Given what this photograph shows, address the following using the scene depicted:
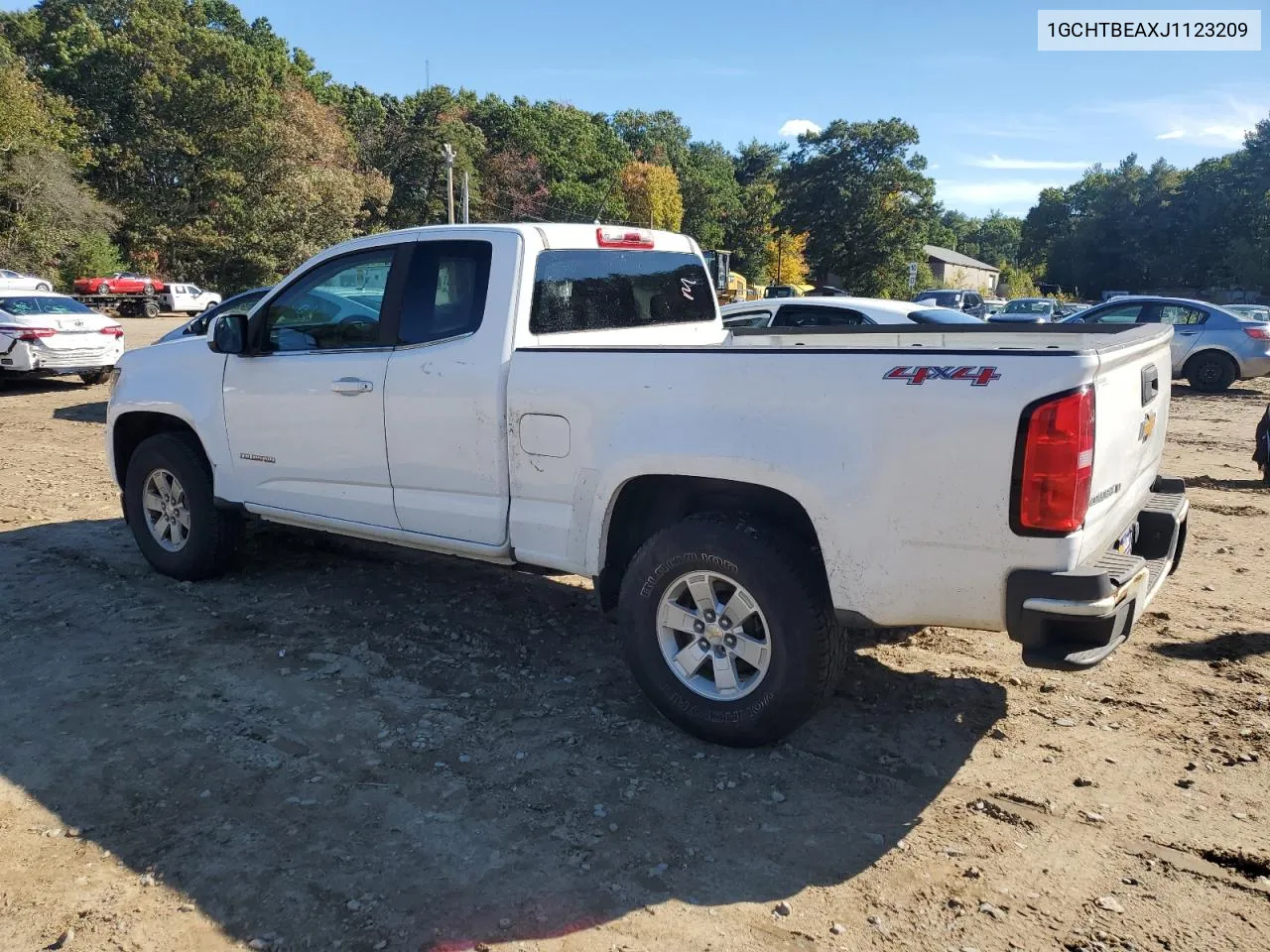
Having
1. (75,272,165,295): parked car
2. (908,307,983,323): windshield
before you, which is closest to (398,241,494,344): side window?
(908,307,983,323): windshield

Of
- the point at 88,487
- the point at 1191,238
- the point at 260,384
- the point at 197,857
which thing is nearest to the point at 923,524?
the point at 197,857

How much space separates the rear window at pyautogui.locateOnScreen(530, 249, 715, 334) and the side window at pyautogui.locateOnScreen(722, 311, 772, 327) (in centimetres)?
539

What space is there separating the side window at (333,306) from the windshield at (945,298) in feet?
107

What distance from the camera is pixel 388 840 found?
3.12m

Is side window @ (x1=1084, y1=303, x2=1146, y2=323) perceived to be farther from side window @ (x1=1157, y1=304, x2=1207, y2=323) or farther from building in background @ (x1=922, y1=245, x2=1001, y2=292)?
building in background @ (x1=922, y1=245, x2=1001, y2=292)

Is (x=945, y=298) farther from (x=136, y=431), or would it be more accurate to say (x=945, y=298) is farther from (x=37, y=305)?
(x=136, y=431)

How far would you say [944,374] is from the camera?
9.85 feet

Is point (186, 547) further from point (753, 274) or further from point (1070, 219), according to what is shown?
point (1070, 219)

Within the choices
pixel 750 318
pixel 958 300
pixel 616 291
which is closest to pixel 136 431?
pixel 616 291

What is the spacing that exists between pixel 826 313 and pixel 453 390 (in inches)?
280

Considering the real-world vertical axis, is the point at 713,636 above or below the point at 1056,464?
below

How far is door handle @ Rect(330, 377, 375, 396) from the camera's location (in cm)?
462

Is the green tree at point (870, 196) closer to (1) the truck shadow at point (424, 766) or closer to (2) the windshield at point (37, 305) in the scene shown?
(2) the windshield at point (37, 305)

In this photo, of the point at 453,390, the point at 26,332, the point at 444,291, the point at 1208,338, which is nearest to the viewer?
the point at 453,390
